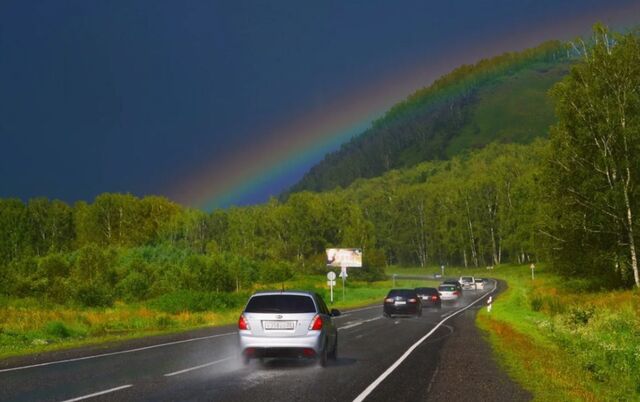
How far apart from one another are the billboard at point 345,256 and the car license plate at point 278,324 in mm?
77002

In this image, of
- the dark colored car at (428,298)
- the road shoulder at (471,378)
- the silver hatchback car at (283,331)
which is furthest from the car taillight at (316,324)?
the dark colored car at (428,298)

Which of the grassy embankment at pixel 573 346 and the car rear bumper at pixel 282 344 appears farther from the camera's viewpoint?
the car rear bumper at pixel 282 344

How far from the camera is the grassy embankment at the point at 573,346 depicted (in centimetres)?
1225

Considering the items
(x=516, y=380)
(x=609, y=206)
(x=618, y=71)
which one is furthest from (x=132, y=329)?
(x=618, y=71)

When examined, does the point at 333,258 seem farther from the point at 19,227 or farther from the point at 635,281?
the point at 19,227

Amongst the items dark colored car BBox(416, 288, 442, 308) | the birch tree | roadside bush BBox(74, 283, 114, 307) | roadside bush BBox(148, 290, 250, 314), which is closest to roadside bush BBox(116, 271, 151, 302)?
roadside bush BBox(74, 283, 114, 307)

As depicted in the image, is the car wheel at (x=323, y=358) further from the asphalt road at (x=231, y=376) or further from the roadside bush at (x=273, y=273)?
the roadside bush at (x=273, y=273)

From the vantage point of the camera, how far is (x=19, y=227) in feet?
497

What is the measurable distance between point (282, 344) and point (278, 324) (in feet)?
1.53

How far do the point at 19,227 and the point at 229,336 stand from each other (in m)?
142

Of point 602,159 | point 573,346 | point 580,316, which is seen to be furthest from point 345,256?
point 573,346

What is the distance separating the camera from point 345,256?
93.1m

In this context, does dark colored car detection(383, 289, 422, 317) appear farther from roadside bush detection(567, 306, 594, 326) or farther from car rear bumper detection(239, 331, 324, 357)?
car rear bumper detection(239, 331, 324, 357)

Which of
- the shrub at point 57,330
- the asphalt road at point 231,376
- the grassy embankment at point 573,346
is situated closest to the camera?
the asphalt road at point 231,376
